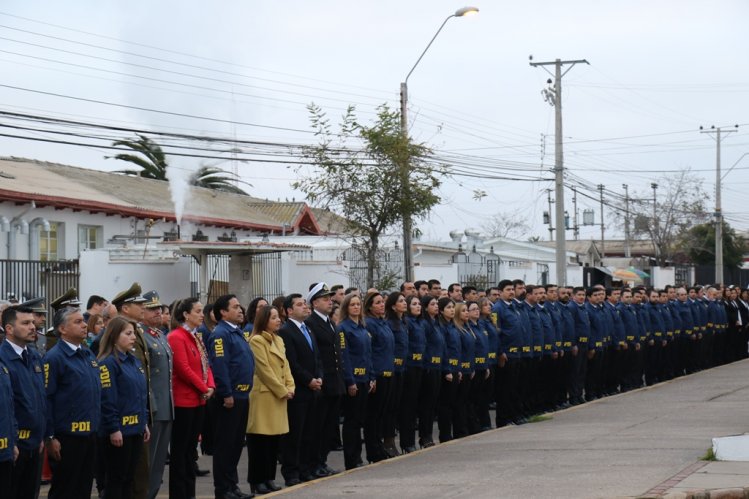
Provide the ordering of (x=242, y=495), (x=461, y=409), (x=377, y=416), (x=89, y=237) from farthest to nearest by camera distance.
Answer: (x=89, y=237) < (x=461, y=409) < (x=377, y=416) < (x=242, y=495)

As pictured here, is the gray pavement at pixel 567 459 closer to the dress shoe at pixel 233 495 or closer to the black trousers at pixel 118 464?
the dress shoe at pixel 233 495

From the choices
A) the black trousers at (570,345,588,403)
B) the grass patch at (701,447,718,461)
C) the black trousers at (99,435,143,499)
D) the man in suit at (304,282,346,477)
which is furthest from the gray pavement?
the black trousers at (99,435,143,499)

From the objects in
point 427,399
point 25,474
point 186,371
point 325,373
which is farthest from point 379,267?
point 25,474

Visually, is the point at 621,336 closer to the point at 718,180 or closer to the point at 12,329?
the point at 12,329

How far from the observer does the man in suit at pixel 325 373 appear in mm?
12578

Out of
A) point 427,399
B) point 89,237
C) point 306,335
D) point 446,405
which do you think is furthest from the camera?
point 89,237

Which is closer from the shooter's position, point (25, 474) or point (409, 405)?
point (25, 474)

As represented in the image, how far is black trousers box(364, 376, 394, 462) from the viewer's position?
1375 centimetres

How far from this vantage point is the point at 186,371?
10664 millimetres

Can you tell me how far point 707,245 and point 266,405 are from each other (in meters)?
64.6

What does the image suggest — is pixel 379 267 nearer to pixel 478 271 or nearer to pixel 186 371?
pixel 478 271

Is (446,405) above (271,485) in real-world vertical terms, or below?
above

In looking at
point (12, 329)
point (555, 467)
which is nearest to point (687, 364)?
point (555, 467)

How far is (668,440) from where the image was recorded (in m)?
13.6
